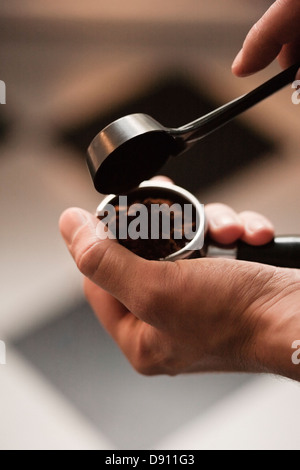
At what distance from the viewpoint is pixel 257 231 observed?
581mm

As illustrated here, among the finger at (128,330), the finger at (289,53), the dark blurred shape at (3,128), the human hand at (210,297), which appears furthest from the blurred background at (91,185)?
the finger at (289,53)

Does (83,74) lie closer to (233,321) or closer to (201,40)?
(201,40)

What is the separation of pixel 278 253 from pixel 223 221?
94mm

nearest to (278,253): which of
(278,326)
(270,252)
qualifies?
(270,252)

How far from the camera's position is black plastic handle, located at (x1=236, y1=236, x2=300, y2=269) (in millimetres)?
513

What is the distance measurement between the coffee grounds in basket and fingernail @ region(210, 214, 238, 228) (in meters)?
0.11

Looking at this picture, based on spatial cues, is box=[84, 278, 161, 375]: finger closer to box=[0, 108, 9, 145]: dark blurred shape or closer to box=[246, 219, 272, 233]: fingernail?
box=[246, 219, 272, 233]: fingernail

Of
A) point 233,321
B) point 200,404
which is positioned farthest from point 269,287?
point 200,404

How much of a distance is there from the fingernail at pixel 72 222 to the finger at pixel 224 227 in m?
0.14

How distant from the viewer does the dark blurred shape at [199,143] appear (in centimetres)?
91

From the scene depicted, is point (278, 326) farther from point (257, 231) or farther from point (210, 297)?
point (257, 231)

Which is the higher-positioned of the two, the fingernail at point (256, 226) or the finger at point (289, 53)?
the finger at point (289, 53)

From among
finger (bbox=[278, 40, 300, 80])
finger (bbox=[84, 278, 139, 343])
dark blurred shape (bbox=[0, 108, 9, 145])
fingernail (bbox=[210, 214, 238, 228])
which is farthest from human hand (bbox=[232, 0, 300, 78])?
dark blurred shape (bbox=[0, 108, 9, 145])

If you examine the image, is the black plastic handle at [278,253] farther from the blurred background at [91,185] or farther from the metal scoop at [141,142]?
the blurred background at [91,185]
